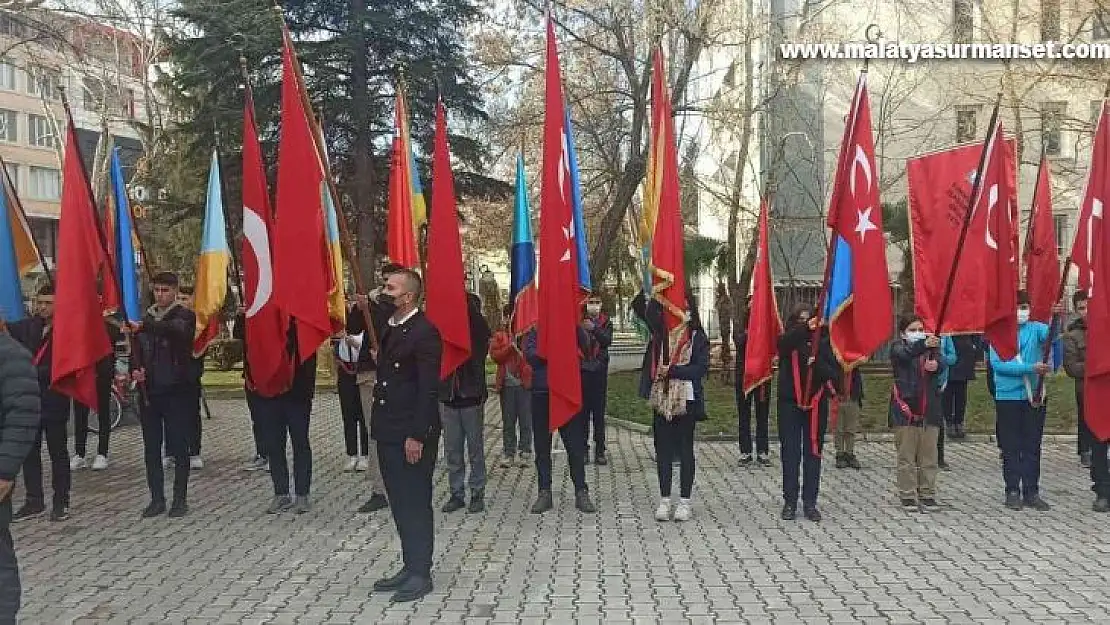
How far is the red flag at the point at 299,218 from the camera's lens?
753 centimetres

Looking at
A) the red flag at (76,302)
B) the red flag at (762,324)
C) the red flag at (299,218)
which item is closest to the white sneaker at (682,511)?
the red flag at (762,324)

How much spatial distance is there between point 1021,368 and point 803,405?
2000 millimetres

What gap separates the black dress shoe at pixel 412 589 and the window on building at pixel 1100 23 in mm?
18758

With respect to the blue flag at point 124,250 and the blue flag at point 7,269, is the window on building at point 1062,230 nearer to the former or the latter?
the blue flag at point 124,250

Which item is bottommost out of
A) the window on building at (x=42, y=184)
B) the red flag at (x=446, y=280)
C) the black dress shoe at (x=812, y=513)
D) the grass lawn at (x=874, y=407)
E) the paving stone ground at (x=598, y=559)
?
the paving stone ground at (x=598, y=559)

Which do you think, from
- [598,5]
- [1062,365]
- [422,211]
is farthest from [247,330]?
[598,5]

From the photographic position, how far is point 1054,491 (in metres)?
10.3

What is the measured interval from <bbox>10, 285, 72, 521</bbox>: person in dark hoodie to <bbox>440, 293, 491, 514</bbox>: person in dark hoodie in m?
3.26

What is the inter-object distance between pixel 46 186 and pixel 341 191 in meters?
51.2

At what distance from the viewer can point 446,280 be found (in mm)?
8070

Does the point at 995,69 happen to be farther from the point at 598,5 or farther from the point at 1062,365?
the point at 1062,365

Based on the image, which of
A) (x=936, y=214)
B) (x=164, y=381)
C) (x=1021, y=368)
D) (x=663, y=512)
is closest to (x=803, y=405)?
(x=663, y=512)

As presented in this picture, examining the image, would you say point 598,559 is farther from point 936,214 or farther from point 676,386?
point 936,214

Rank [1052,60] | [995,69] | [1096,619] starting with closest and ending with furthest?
1. [1096,619]
2. [1052,60]
3. [995,69]
